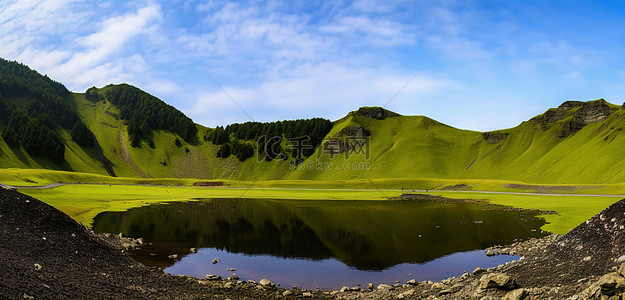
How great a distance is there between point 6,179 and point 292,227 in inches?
3516

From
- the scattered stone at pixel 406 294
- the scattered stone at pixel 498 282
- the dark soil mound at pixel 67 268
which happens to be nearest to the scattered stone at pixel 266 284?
the dark soil mound at pixel 67 268

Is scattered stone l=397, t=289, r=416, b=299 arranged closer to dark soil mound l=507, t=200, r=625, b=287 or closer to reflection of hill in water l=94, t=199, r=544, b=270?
dark soil mound l=507, t=200, r=625, b=287

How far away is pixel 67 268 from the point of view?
819 inches

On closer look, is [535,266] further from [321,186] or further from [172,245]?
[321,186]

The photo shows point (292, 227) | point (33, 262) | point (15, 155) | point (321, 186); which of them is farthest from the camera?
point (15, 155)

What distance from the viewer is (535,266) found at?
20.7 m

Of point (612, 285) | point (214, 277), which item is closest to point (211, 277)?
point (214, 277)

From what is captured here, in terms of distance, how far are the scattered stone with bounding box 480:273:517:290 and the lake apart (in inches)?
303

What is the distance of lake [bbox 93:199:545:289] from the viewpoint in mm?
26766

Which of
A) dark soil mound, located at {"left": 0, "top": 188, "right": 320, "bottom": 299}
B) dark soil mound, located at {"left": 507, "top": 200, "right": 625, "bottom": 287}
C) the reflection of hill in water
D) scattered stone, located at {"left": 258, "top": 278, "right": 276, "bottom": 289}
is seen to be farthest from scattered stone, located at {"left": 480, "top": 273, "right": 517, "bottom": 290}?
scattered stone, located at {"left": 258, "top": 278, "right": 276, "bottom": 289}

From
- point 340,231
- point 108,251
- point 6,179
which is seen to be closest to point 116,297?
point 108,251

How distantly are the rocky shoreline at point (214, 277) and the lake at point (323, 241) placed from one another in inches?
107

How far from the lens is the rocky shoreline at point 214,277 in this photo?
15.8m

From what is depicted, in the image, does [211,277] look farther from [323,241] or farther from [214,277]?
[323,241]
